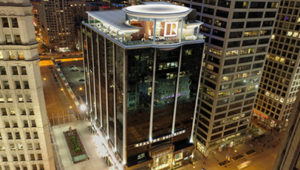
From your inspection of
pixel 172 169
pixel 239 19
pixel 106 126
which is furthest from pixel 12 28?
pixel 172 169

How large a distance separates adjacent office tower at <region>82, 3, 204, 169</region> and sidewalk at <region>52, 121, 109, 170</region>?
21.8 ft

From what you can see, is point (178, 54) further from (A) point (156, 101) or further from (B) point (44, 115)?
(B) point (44, 115)

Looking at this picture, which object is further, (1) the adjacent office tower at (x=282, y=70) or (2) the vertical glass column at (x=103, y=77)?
(1) the adjacent office tower at (x=282, y=70)

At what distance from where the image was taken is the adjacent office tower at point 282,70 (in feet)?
318

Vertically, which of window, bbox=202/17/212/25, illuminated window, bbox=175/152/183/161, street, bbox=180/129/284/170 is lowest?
street, bbox=180/129/284/170

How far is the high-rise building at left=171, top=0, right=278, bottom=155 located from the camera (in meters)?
75.8

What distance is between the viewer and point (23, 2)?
4003 cm

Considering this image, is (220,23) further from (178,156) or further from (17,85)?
(17,85)

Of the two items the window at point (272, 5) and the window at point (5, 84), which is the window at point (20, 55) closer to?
the window at point (5, 84)

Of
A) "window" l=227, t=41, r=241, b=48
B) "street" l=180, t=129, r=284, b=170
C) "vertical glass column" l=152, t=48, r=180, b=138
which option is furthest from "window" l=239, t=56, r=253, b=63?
"street" l=180, t=129, r=284, b=170

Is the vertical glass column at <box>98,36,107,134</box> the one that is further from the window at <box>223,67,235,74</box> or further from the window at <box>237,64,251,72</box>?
the window at <box>237,64,251,72</box>

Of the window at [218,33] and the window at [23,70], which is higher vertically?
the window at [218,33]

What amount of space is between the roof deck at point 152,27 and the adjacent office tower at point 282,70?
49.0 m

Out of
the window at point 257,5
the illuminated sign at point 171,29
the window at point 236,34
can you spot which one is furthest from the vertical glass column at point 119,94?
the window at point 257,5
